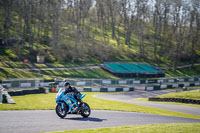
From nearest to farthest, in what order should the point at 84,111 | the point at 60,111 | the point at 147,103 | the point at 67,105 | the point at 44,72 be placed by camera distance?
the point at 60,111
the point at 67,105
the point at 84,111
the point at 147,103
the point at 44,72

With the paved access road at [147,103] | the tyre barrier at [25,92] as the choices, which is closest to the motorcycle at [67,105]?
the paved access road at [147,103]

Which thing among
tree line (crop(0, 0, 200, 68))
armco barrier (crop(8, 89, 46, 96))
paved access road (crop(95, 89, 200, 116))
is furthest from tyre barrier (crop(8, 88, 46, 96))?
tree line (crop(0, 0, 200, 68))

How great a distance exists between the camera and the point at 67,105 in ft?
44.9

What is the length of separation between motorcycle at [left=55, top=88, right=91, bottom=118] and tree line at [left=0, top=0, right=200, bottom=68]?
1739 inches

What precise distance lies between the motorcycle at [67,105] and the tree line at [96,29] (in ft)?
145

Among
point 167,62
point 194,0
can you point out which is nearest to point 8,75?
point 167,62

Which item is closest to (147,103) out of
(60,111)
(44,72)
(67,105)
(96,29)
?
(67,105)

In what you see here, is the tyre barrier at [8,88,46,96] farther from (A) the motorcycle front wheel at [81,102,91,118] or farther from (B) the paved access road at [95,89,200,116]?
(A) the motorcycle front wheel at [81,102,91,118]

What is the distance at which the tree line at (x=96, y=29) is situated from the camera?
59.8 meters

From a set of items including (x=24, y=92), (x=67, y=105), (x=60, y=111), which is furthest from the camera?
(x=24, y=92)

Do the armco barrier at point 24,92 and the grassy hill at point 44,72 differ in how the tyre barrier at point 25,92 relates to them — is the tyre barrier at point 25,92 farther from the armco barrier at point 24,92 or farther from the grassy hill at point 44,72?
the grassy hill at point 44,72

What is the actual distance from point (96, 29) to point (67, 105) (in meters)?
72.0

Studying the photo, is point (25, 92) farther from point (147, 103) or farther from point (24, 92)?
point (147, 103)

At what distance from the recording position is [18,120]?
12141 mm
